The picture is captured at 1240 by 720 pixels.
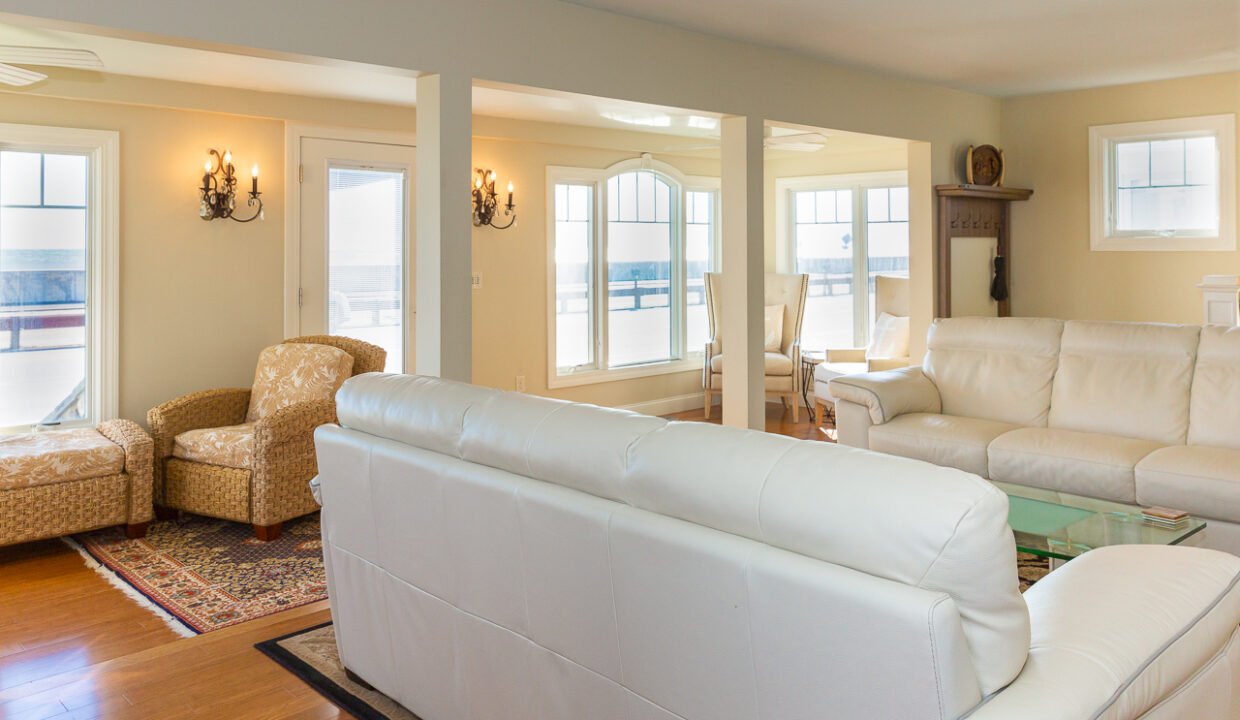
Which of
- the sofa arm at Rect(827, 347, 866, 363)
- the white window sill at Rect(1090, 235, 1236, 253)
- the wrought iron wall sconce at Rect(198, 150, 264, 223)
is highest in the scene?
the wrought iron wall sconce at Rect(198, 150, 264, 223)

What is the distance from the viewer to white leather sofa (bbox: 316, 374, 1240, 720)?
1.36m

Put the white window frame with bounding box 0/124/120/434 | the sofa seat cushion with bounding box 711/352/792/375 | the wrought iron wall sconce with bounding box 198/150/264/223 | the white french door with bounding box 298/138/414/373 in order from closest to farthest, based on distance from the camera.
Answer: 1. the white window frame with bounding box 0/124/120/434
2. the wrought iron wall sconce with bounding box 198/150/264/223
3. the white french door with bounding box 298/138/414/373
4. the sofa seat cushion with bounding box 711/352/792/375

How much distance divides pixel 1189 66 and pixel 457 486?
19.8 ft

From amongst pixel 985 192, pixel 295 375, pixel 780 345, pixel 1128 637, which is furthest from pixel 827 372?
pixel 1128 637

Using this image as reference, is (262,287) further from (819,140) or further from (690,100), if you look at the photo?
(819,140)

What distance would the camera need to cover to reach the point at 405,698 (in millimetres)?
2508

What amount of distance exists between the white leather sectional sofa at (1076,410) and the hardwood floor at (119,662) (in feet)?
9.37

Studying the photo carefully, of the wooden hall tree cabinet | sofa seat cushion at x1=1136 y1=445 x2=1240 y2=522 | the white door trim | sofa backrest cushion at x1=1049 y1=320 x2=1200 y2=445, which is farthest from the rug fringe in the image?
the wooden hall tree cabinet

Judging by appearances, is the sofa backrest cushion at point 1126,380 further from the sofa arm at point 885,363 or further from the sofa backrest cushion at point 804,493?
the sofa backrest cushion at point 804,493

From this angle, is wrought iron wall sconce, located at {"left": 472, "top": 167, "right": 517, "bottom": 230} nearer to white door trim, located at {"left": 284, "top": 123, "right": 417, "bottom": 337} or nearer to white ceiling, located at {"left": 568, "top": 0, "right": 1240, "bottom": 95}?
white door trim, located at {"left": 284, "top": 123, "right": 417, "bottom": 337}

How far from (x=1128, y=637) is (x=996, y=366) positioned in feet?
11.4

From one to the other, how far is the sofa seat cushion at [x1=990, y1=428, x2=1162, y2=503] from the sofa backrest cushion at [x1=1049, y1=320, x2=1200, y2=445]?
0.12 m

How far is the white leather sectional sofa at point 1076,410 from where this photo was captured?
12.4 feet

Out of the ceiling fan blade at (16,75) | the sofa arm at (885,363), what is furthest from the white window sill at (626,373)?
the ceiling fan blade at (16,75)
